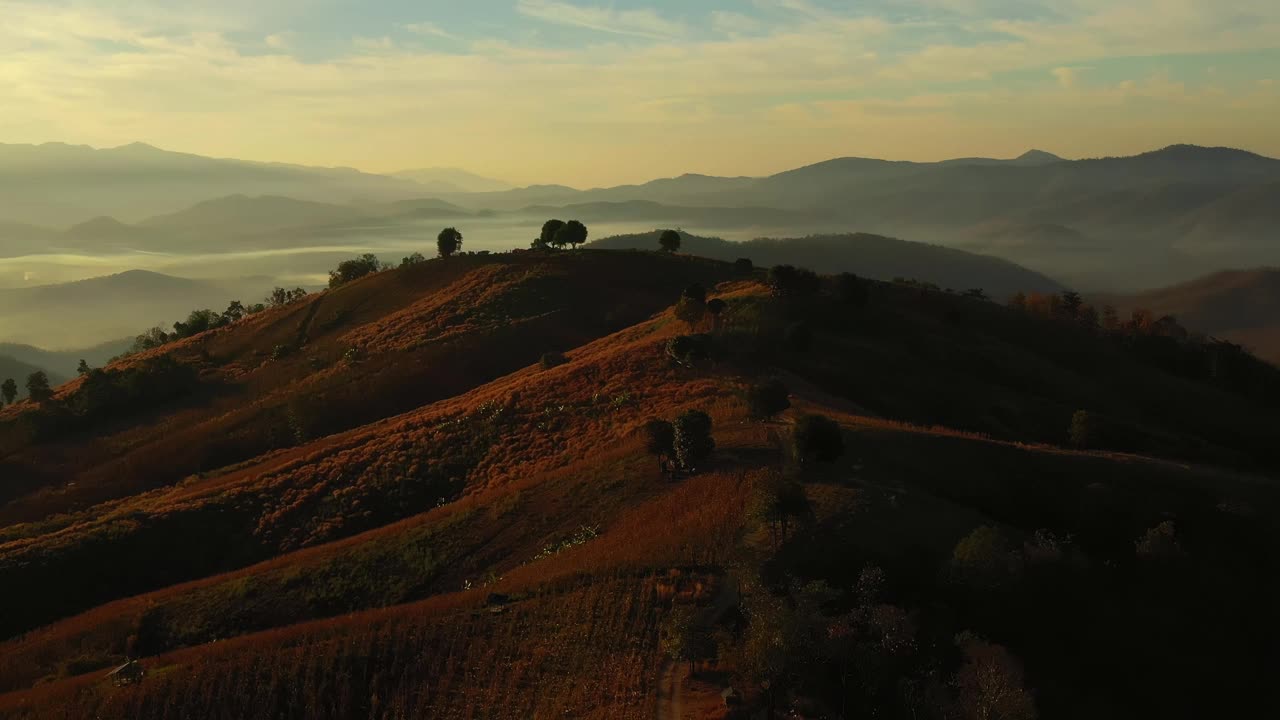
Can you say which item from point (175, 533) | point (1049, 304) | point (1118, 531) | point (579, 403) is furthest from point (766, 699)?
point (1049, 304)

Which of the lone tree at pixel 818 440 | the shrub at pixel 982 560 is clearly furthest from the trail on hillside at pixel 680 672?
the lone tree at pixel 818 440

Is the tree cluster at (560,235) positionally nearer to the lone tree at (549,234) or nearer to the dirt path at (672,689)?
the lone tree at (549,234)

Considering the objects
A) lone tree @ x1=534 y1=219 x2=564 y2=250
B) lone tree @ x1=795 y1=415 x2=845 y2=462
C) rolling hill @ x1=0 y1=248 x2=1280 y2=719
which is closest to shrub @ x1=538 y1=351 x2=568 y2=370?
rolling hill @ x1=0 y1=248 x2=1280 y2=719

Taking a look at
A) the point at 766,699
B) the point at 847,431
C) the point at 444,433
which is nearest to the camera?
the point at 766,699

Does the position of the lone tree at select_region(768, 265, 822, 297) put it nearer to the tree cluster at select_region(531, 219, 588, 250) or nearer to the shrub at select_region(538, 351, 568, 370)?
the shrub at select_region(538, 351, 568, 370)

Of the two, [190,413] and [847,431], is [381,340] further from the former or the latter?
[847,431]

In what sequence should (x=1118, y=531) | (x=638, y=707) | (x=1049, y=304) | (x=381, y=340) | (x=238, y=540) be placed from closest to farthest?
1. (x=638, y=707)
2. (x=1118, y=531)
3. (x=238, y=540)
4. (x=381, y=340)
5. (x=1049, y=304)
